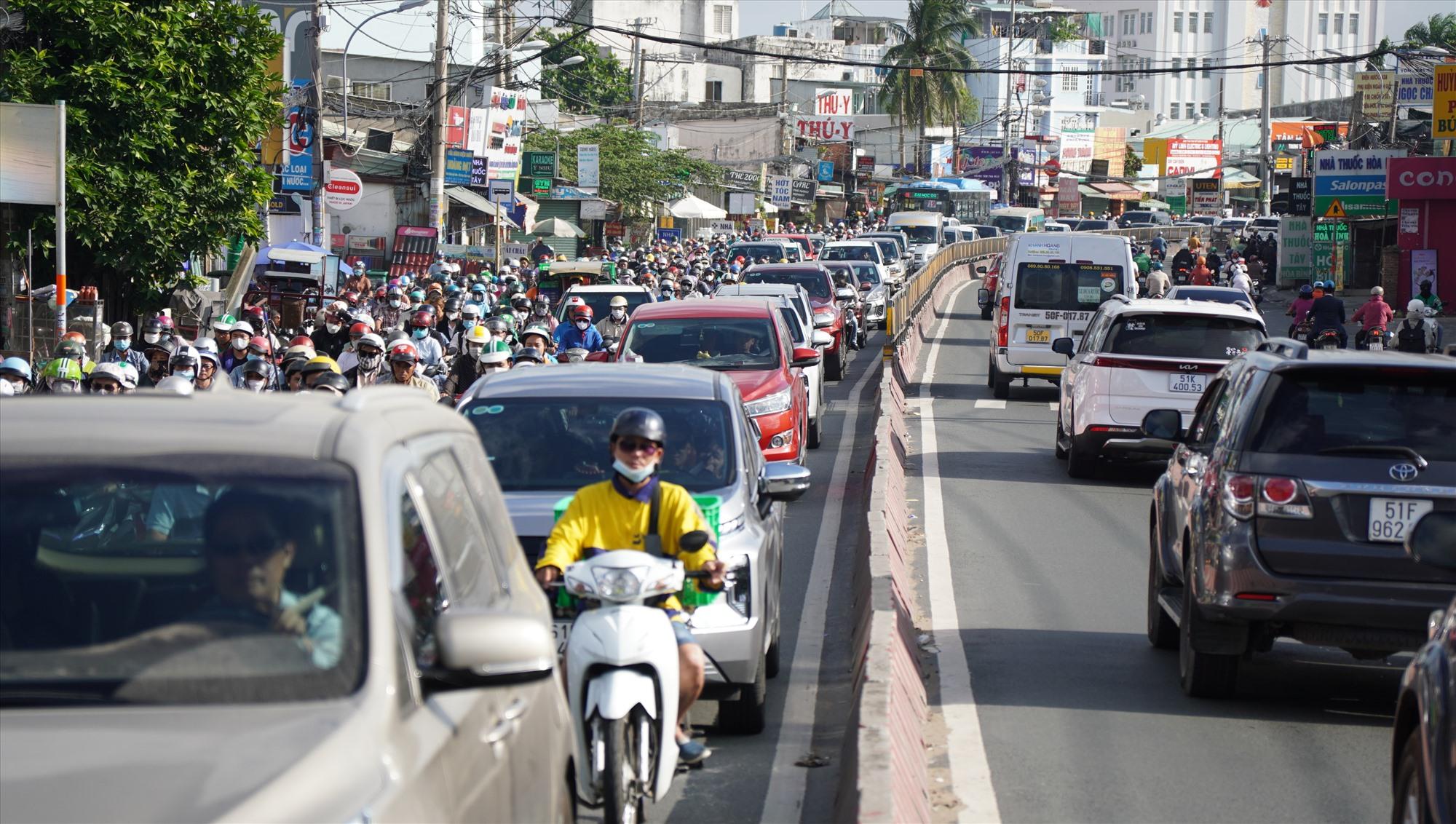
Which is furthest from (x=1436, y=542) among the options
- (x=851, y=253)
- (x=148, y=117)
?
(x=851, y=253)

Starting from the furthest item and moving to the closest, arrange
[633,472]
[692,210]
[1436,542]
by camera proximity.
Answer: [692,210], [633,472], [1436,542]

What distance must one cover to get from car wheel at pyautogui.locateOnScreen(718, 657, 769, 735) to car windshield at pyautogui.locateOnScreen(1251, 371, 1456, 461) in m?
2.57

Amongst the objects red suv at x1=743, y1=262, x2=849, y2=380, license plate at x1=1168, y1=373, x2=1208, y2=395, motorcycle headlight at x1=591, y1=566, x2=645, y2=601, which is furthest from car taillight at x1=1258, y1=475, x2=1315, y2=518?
red suv at x1=743, y1=262, x2=849, y2=380

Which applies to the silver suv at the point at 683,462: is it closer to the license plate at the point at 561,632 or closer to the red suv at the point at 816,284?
the license plate at the point at 561,632

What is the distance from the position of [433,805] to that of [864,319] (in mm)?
34125

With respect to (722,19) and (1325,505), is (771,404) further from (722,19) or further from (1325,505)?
(722,19)

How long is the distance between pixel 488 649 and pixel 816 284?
27.1 m

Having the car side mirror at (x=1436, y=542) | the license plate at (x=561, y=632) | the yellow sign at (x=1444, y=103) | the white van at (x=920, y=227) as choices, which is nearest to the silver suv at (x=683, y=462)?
the license plate at (x=561, y=632)

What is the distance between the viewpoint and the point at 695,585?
690 centimetres

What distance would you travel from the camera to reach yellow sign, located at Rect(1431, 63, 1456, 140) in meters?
40.3

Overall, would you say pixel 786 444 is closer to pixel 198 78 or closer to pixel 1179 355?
pixel 1179 355

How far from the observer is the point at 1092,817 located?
23.3ft

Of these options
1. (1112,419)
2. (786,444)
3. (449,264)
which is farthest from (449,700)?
(449,264)

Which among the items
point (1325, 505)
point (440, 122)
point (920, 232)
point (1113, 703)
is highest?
point (440, 122)
